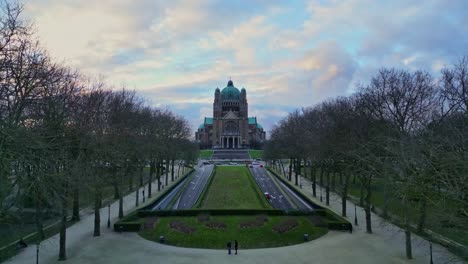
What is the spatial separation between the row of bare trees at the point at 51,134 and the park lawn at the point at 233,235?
18.0 ft

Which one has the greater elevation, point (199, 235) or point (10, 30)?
point (10, 30)

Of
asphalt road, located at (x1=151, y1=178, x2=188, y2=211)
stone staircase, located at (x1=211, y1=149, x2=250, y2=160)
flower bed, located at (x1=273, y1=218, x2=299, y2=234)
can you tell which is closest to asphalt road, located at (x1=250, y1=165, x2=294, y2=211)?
flower bed, located at (x1=273, y1=218, x2=299, y2=234)

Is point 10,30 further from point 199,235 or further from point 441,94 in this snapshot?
point 441,94

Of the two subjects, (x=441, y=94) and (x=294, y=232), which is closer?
(x=294, y=232)

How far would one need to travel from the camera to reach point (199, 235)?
27953 mm

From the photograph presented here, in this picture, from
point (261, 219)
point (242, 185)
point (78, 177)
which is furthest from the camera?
point (242, 185)

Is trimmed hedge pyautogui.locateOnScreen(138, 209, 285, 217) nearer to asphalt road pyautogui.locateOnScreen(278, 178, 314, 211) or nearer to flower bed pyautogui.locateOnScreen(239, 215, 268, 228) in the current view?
flower bed pyautogui.locateOnScreen(239, 215, 268, 228)

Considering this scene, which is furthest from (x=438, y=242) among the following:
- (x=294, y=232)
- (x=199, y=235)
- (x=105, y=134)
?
(x=105, y=134)

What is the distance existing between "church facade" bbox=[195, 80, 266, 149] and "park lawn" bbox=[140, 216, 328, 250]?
428 ft

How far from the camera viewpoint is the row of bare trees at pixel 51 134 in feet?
50.0

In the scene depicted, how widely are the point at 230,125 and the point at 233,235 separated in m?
138

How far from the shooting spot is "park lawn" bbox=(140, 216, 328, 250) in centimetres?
2641

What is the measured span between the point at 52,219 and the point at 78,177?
1543cm

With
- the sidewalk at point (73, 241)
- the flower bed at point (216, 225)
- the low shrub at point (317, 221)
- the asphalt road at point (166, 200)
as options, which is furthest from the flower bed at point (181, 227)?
the low shrub at point (317, 221)
